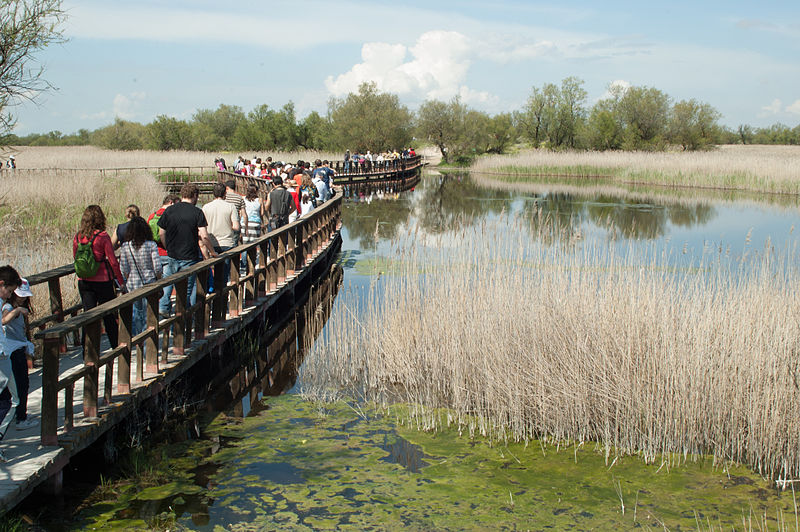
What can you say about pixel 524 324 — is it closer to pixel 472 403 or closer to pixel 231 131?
pixel 472 403

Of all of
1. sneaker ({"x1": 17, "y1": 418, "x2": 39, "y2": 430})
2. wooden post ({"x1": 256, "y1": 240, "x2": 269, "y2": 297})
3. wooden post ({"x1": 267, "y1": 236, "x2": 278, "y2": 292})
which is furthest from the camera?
wooden post ({"x1": 267, "y1": 236, "x2": 278, "y2": 292})

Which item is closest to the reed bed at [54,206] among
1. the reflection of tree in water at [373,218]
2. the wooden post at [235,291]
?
the wooden post at [235,291]

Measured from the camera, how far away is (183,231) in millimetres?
8086

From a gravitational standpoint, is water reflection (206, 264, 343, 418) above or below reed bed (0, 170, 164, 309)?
below

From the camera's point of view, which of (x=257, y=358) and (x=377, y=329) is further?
(x=257, y=358)

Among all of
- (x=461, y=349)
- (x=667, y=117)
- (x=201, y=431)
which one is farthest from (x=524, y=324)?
(x=667, y=117)

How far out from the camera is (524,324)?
24.1 ft

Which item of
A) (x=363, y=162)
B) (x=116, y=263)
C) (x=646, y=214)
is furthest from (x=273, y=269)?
A: (x=363, y=162)

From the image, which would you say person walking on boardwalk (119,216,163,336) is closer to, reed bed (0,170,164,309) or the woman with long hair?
reed bed (0,170,164,309)

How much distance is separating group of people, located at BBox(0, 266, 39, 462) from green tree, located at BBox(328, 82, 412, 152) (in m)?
63.7

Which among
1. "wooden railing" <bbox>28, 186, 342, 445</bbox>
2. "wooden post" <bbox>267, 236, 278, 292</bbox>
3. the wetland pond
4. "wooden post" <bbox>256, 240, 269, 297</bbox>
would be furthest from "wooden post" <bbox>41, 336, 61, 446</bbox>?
"wooden post" <bbox>267, 236, 278, 292</bbox>

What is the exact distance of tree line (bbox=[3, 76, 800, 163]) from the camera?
61875 mm

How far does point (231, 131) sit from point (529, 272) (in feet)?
287

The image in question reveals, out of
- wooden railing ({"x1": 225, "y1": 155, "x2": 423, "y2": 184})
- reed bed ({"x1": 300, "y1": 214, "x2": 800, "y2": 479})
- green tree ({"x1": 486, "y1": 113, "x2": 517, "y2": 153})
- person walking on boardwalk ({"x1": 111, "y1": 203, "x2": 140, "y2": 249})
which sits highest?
green tree ({"x1": 486, "y1": 113, "x2": 517, "y2": 153})
